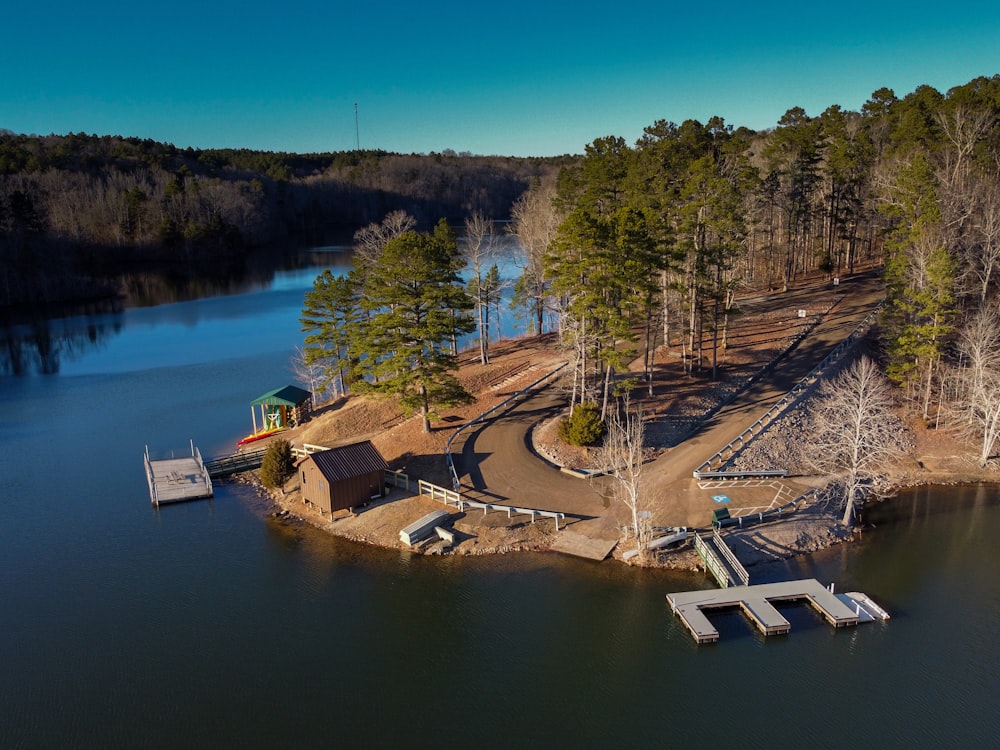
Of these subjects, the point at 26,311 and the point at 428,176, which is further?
the point at 428,176

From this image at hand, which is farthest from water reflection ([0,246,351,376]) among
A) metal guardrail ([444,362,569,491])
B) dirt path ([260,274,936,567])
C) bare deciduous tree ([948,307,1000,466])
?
bare deciduous tree ([948,307,1000,466])

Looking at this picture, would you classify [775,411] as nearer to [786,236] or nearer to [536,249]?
[536,249]

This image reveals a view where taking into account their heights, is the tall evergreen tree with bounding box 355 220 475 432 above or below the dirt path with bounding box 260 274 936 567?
above

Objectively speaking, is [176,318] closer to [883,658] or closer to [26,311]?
[26,311]

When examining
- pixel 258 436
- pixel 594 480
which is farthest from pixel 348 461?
pixel 258 436

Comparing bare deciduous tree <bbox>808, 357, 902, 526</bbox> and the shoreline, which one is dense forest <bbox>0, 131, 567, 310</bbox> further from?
bare deciduous tree <bbox>808, 357, 902, 526</bbox>

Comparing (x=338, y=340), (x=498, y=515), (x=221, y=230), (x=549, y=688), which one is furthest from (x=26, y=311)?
(x=549, y=688)
